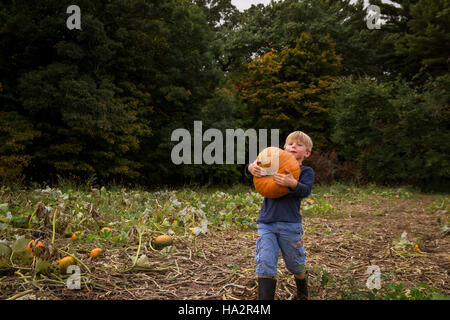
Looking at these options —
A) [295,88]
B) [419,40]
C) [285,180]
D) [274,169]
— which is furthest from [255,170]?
[295,88]

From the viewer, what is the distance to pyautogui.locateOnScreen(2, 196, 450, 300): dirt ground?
8.03ft

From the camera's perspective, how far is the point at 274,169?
247 centimetres

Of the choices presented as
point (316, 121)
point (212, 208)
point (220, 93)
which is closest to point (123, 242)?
point (212, 208)

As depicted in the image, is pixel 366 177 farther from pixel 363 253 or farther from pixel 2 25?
pixel 2 25

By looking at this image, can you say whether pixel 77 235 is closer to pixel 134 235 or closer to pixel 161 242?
pixel 134 235

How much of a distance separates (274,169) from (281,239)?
1.61ft

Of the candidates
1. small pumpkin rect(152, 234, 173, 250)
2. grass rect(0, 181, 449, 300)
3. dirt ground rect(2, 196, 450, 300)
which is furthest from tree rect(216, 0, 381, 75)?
small pumpkin rect(152, 234, 173, 250)

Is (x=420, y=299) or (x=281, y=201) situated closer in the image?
(x=420, y=299)

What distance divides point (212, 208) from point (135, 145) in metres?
8.70

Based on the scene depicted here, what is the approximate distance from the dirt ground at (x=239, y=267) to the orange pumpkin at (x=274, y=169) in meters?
0.63

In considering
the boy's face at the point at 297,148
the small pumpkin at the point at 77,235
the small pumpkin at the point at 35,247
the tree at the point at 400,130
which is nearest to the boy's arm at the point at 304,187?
the boy's face at the point at 297,148

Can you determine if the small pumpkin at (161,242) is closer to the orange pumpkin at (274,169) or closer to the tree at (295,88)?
the orange pumpkin at (274,169)

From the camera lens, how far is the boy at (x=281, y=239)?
2193 mm

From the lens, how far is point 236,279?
108 inches
